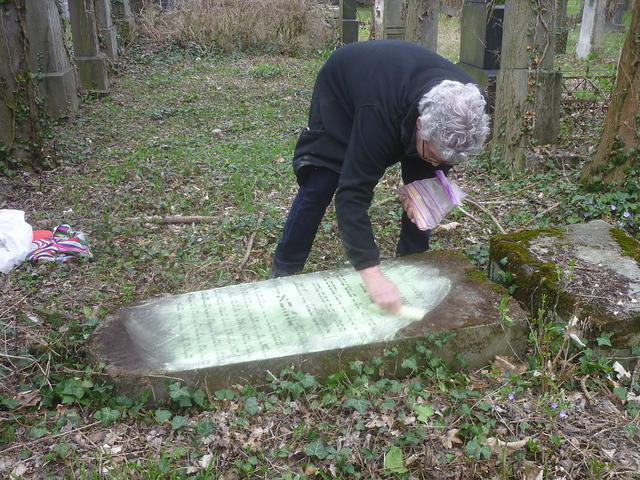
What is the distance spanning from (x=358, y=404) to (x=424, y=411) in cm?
28

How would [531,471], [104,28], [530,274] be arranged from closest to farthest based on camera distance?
1. [531,471]
2. [530,274]
3. [104,28]

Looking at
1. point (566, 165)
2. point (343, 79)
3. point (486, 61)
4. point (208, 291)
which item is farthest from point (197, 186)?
point (486, 61)

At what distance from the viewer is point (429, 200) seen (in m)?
3.22

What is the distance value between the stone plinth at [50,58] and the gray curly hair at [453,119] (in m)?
5.64

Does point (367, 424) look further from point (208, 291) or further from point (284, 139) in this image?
point (284, 139)

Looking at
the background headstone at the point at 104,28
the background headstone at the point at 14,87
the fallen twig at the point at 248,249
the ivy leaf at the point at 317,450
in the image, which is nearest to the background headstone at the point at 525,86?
the fallen twig at the point at 248,249

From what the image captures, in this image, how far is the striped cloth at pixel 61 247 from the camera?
397cm

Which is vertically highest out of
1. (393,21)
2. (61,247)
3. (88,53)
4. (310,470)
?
(393,21)

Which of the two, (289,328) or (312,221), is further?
(312,221)

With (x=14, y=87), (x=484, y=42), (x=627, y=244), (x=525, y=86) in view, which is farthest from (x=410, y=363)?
(x=484, y=42)

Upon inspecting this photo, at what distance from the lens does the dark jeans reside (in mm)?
3346

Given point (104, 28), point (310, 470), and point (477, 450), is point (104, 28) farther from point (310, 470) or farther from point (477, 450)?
point (477, 450)

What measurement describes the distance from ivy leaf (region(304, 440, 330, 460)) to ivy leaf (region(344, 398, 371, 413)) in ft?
0.75

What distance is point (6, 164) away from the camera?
5566 mm
